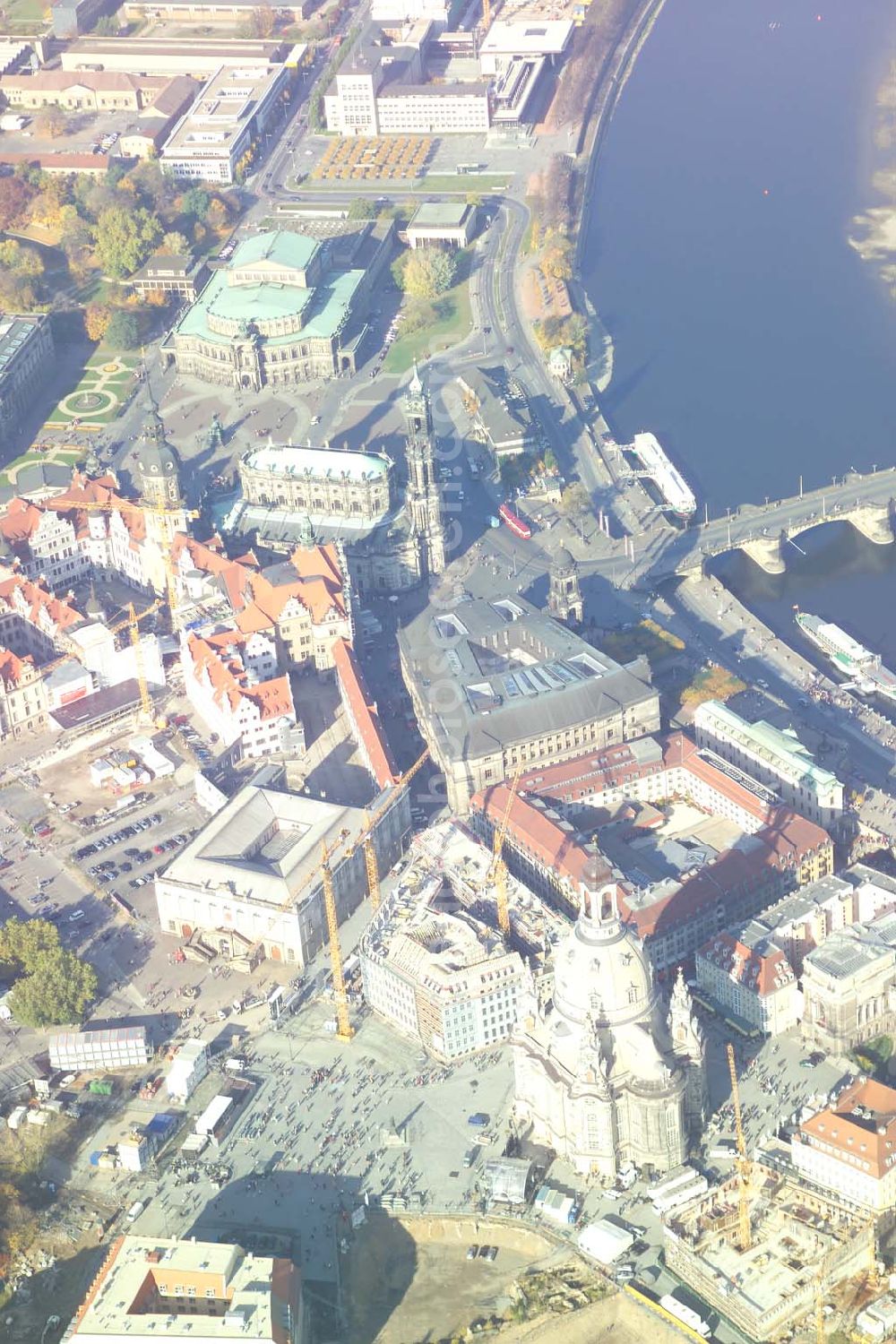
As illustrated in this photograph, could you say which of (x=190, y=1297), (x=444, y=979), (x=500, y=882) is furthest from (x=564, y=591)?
(x=190, y=1297)

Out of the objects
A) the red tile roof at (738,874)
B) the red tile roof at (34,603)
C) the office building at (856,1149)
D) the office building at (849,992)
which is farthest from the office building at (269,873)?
the office building at (856,1149)

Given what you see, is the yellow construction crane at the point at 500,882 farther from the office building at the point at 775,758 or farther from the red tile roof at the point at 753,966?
the office building at the point at 775,758

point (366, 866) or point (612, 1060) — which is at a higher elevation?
point (612, 1060)

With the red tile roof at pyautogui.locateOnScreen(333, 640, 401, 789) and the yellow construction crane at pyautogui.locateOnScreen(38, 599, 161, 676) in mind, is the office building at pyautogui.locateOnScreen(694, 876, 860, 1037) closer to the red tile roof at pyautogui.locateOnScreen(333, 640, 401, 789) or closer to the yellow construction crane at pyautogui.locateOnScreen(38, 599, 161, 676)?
the red tile roof at pyautogui.locateOnScreen(333, 640, 401, 789)

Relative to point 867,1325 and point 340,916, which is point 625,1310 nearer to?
point 867,1325

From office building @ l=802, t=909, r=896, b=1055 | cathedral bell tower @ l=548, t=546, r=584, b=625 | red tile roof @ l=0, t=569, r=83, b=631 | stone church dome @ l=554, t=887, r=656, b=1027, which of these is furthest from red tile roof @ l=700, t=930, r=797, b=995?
red tile roof @ l=0, t=569, r=83, b=631

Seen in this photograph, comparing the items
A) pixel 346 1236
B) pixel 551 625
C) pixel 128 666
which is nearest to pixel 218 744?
pixel 128 666

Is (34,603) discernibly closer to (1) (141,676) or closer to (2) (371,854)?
(1) (141,676)
